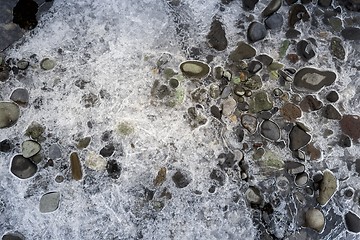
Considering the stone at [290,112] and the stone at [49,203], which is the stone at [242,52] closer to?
the stone at [290,112]

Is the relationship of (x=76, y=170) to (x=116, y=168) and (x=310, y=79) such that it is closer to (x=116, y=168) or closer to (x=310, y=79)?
(x=116, y=168)

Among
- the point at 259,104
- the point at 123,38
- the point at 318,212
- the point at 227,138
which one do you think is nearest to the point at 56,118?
the point at 123,38

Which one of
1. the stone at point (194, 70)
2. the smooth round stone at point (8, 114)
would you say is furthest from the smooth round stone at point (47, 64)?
the stone at point (194, 70)

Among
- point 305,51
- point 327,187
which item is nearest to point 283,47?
point 305,51

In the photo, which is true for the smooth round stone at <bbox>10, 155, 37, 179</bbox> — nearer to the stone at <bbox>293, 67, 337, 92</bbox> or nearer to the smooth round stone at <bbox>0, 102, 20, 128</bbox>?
the smooth round stone at <bbox>0, 102, 20, 128</bbox>

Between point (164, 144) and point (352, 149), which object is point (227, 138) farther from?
point (352, 149)

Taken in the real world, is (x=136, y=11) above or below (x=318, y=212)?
above
